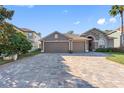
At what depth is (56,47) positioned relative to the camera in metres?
32.9

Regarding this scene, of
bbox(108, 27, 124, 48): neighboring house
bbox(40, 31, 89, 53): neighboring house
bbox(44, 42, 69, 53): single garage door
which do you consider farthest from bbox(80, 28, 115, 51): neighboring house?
bbox(44, 42, 69, 53): single garage door

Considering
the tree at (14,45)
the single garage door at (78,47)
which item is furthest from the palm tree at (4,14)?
the single garage door at (78,47)

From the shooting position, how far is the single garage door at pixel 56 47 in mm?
32781

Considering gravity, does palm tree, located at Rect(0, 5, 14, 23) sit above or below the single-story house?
above

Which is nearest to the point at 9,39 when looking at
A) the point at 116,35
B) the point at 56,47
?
the point at 56,47

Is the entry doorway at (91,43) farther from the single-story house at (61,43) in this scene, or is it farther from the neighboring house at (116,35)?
the neighboring house at (116,35)

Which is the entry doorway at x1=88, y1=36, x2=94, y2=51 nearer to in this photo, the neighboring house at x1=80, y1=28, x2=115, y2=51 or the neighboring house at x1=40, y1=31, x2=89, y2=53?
the neighboring house at x1=80, y1=28, x2=115, y2=51

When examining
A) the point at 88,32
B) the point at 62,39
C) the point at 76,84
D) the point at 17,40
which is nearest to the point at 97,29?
the point at 88,32

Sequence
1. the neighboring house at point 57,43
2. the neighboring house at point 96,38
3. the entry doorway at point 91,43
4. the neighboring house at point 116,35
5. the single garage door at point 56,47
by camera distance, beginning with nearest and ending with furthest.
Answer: the single garage door at point 56,47
the neighboring house at point 57,43
the neighboring house at point 96,38
the entry doorway at point 91,43
the neighboring house at point 116,35

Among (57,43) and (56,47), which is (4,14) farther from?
(57,43)

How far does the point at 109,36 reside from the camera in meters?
42.9

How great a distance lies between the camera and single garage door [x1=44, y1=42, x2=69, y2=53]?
32.8m

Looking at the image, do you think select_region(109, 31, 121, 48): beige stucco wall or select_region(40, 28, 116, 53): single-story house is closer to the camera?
select_region(40, 28, 116, 53): single-story house

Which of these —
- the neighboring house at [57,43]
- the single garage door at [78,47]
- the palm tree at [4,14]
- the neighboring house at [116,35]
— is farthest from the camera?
the neighboring house at [116,35]
